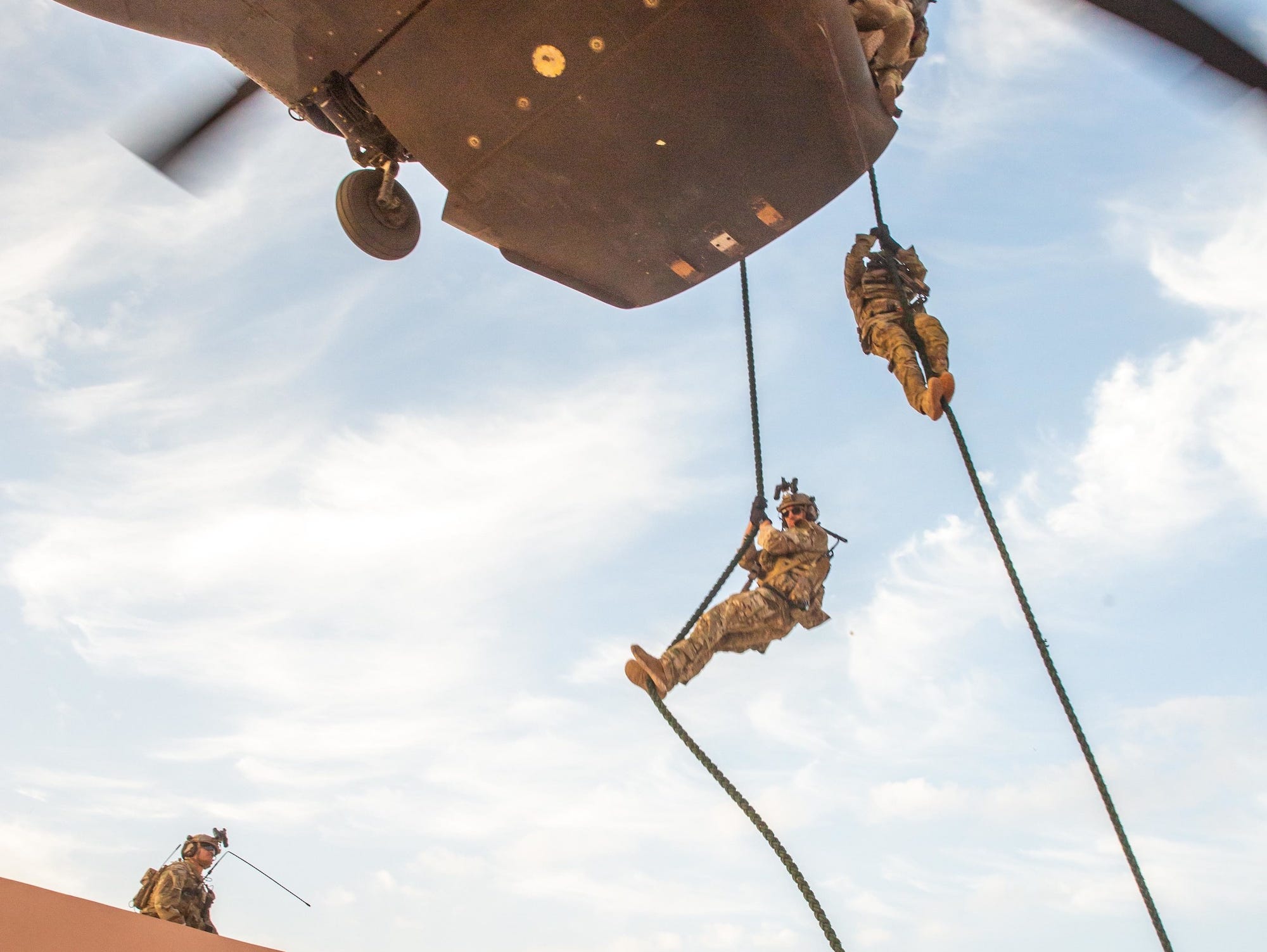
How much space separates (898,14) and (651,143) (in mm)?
1771

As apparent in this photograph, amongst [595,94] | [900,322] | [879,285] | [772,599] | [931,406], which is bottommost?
[772,599]

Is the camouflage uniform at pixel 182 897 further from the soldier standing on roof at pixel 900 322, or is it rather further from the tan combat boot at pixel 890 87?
the tan combat boot at pixel 890 87

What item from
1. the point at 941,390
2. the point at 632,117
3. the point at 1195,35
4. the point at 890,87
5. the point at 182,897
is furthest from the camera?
the point at 182,897

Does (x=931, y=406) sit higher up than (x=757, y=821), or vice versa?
(x=931, y=406)

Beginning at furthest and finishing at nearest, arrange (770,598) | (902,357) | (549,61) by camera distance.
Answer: (770,598) < (902,357) < (549,61)

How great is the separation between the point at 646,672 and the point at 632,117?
327 cm

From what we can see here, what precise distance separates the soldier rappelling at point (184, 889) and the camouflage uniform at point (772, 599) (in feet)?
17.0

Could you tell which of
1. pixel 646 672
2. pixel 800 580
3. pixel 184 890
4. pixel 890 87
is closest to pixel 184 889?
pixel 184 890

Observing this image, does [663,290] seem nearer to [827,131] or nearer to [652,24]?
[827,131]

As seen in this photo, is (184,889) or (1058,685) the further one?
(184,889)

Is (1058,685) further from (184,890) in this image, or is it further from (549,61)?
(184,890)

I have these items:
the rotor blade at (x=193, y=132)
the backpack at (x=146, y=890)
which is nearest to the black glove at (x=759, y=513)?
the rotor blade at (x=193, y=132)

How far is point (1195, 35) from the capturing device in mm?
4113

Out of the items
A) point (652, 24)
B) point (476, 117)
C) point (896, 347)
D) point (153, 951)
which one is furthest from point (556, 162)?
point (153, 951)
